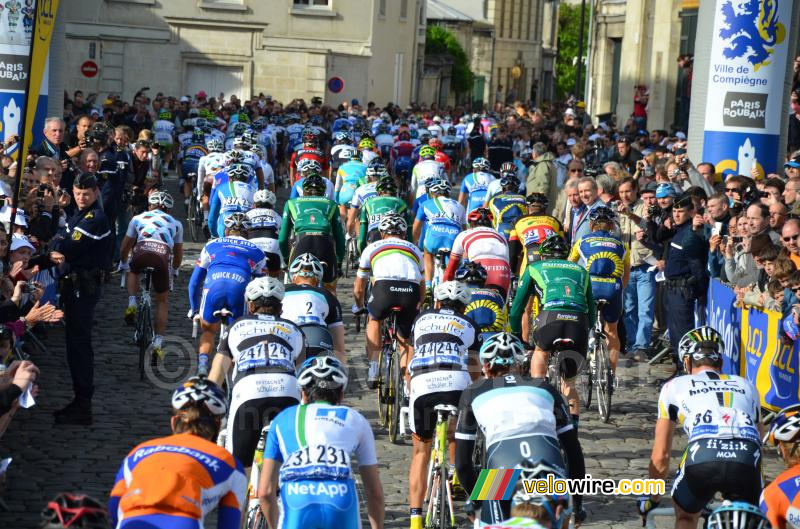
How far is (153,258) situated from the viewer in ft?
48.4

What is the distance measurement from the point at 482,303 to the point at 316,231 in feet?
12.3

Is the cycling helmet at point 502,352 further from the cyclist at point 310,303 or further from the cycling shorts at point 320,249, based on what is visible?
the cycling shorts at point 320,249

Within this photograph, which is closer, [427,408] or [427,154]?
[427,408]

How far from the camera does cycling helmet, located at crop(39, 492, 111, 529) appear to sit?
531cm

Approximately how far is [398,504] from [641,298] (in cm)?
675

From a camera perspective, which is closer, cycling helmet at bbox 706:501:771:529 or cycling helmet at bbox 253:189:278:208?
cycling helmet at bbox 706:501:771:529

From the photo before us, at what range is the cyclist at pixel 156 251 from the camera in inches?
579

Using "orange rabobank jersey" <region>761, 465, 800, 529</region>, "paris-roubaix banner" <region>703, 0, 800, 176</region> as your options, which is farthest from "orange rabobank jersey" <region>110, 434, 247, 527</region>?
"paris-roubaix banner" <region>703, 0, 800, 176</region>

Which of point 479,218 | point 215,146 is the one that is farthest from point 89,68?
point 479,218

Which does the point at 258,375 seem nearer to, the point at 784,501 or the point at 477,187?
the point at 784,501

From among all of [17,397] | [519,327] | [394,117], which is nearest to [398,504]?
[519,327]

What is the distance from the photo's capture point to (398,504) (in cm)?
1063

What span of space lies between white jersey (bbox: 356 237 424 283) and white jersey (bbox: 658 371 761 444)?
5023 millimetres

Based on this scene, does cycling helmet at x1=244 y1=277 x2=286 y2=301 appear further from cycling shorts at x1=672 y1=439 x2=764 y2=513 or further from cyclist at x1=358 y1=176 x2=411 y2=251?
cyclist at x1=358 y1=176 x2=411 y2=251
